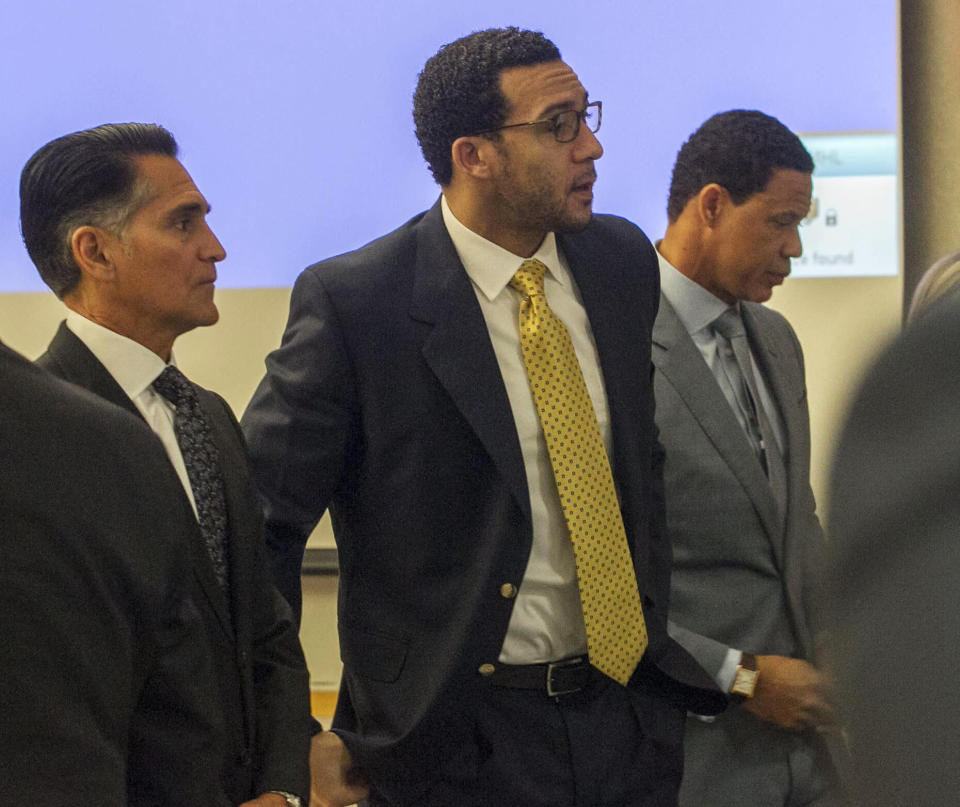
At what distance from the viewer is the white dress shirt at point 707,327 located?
2311 millimetres

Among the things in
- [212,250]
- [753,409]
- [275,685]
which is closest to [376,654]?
[275,685]

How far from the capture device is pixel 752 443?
2275 millimetres

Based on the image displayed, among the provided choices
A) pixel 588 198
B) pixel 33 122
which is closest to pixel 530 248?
pixel 588 198

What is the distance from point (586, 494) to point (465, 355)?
264mm

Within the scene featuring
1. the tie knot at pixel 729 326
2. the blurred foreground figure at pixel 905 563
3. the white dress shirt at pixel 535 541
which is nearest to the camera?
the blurred foreground figure at pixel 905 563

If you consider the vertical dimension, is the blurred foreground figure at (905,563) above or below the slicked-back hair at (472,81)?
below

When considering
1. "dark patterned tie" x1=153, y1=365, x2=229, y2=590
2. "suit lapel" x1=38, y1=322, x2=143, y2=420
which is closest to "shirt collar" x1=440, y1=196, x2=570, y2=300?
"dark patterned tie" x1=153, y1=365, x2=229, y2=590

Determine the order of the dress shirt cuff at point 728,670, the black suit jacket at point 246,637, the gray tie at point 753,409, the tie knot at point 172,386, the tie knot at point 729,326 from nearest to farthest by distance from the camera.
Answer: the black suit jacket at point 246,637
the tie knot at point 172,386
the dress shirt cuff at point 728,670
the gray tie at point 753,409
the tie knot at point 729,326

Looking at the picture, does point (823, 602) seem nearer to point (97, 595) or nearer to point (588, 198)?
→ point (97, 595)

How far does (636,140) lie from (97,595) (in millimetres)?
3027

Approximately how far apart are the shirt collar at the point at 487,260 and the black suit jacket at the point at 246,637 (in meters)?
0.43

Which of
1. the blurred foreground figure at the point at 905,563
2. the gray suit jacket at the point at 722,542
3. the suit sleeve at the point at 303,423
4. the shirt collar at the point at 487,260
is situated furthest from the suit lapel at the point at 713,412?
the blurred foreground figure at the point at 905,563

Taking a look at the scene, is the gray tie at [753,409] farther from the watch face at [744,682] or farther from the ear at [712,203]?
the watch face at [744,682]

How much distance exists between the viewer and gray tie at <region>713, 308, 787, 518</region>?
2.25 meters
